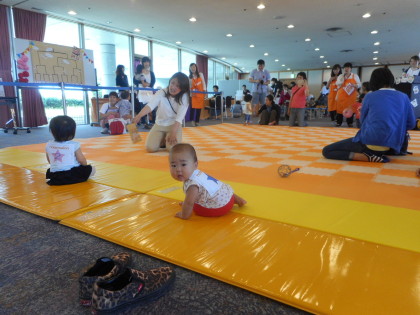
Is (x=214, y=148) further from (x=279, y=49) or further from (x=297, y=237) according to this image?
(x=279, y=49)

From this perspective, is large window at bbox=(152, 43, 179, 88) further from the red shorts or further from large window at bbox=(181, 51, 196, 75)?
the red shorts

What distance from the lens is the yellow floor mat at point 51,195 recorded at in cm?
154

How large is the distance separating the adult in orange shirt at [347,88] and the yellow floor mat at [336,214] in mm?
6078

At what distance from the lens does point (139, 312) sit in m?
0.81

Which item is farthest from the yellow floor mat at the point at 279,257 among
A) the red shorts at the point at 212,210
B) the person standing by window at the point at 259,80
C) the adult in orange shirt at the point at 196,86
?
the person standing by window at the point at 259,80

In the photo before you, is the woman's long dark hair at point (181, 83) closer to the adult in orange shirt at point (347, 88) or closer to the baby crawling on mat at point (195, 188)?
the baby crawling on mat at point (195, 188)

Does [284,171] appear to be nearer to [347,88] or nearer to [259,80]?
[347,88]

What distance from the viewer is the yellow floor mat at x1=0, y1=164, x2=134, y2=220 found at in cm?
154

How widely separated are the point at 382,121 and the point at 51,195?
268cm

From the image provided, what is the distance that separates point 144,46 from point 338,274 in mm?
11511

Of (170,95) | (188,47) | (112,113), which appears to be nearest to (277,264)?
(170,95)

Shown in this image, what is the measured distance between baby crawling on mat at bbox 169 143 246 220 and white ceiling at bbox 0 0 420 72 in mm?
6915

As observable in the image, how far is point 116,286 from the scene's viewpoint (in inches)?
32.6

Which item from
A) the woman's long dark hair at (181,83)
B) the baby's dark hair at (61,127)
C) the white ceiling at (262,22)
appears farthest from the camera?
the white ceiling at (262,22)
